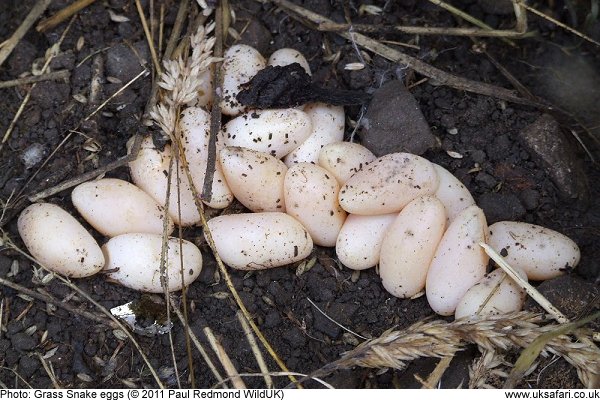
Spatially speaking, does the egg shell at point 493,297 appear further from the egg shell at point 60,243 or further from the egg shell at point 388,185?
the egg shell at point 60,243

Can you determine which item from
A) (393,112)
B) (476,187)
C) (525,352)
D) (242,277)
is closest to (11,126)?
(242,277)

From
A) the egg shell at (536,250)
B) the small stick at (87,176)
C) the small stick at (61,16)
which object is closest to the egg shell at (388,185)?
the egg shell at (536,250)

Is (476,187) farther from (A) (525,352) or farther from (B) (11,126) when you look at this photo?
(B) (11,126)

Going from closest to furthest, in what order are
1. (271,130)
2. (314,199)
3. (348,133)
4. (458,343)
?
1. (458,343)
2. (314,199)
3. (271,130)
4. (348,133)

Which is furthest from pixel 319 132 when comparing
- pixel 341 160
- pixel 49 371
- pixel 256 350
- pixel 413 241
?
pixel 49 371

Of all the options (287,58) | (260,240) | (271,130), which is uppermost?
(287,58)

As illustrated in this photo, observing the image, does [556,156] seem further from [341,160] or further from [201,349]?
[201,349]
